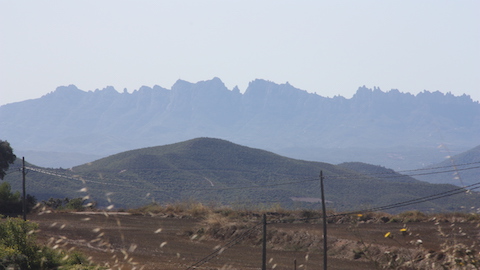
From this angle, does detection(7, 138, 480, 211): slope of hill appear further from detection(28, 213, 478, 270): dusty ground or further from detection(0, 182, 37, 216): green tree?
detection(28, 213, 478, 270): dusty ground

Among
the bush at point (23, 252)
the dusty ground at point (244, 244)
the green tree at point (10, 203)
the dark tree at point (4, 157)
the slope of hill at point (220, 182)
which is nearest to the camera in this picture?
the bush at point (23, 252)

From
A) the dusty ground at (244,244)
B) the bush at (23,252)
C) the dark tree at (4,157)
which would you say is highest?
the dark tree at (4,157)

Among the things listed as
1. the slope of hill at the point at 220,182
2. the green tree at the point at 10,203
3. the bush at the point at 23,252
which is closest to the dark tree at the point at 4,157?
the green tree at the point at 10,203

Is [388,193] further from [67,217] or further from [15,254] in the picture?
[15,254]

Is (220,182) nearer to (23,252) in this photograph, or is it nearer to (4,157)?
(4,157)

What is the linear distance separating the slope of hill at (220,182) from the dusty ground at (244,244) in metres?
54.6

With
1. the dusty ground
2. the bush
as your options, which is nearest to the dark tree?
the dusty ground

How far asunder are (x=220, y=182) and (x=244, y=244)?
320ft

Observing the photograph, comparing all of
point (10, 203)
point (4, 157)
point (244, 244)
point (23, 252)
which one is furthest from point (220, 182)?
point (23, 252)

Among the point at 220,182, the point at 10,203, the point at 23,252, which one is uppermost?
the point at 220,182

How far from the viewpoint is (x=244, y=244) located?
34969 millimetres

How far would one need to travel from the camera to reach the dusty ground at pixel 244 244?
2542cm

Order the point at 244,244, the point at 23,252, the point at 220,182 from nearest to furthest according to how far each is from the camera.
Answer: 1. the point at 23,252
2. the point at 244,244
3. the point at 220,182

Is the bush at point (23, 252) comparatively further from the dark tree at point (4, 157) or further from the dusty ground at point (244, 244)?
the dark tree at point (4, 157)
